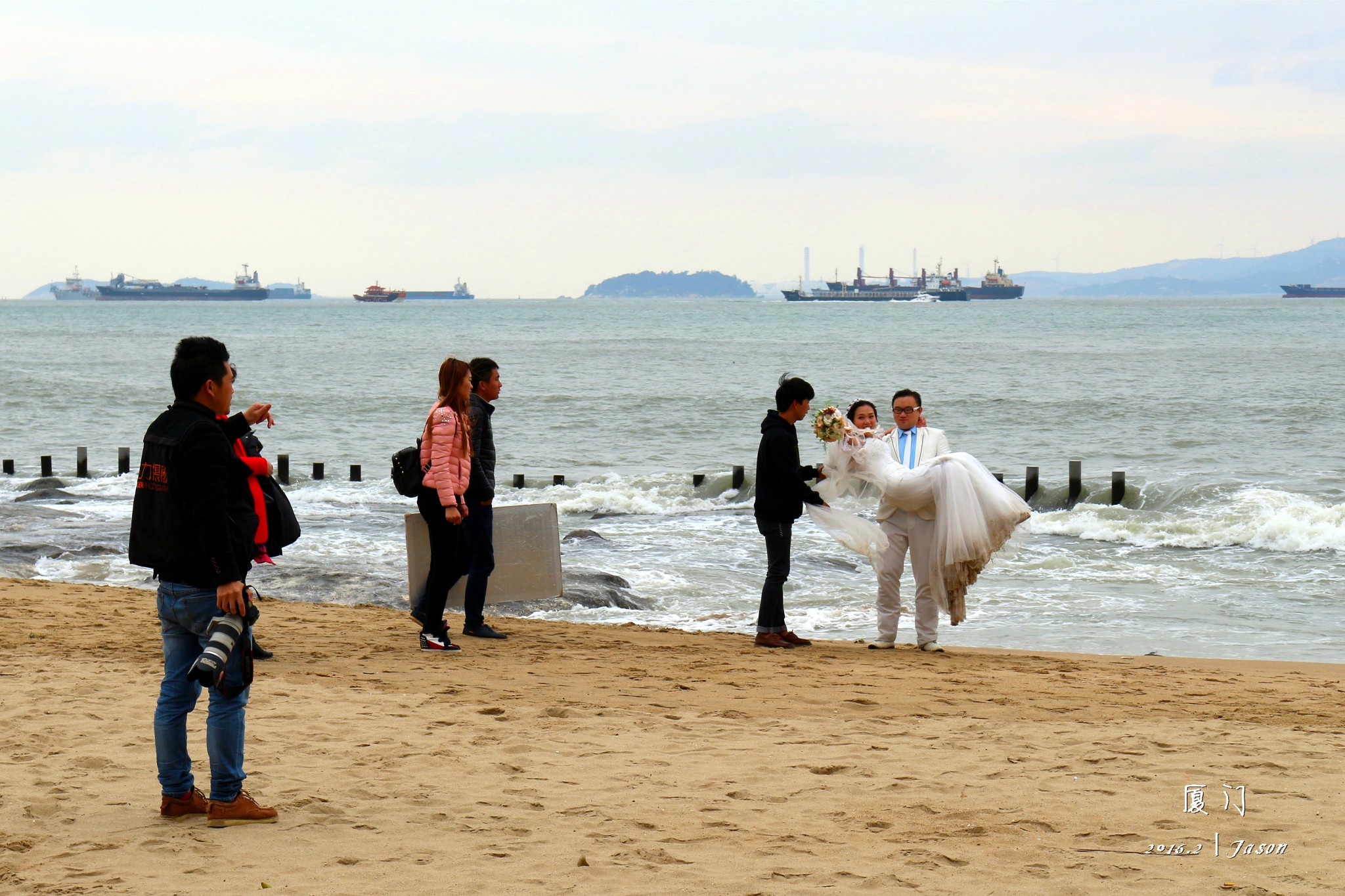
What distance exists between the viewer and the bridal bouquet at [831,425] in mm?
8070

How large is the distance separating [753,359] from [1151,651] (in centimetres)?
5195

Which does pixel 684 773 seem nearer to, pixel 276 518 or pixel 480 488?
pixel 276 518

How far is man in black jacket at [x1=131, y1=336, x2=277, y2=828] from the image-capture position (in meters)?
4.30

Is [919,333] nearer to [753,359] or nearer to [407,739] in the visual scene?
[753,359]

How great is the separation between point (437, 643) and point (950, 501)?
3.42m

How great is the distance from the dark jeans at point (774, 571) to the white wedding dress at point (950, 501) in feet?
1.69

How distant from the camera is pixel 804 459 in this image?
25.3 meters

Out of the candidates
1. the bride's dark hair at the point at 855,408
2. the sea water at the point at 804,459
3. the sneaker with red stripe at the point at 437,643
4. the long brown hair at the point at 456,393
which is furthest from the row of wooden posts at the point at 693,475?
the long brown hair at the point at 456,393

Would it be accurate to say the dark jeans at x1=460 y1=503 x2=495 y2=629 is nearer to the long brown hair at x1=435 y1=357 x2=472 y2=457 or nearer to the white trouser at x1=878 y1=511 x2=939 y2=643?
the long brown hair at x1=435 y1=357 x2=472 y2=457

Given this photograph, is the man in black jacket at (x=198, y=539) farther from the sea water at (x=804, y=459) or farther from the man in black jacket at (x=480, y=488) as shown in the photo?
the sea water at (x=804, y=459)

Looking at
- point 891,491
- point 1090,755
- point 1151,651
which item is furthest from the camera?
point 1151,651

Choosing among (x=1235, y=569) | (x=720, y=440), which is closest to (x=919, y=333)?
(x=720, y=440)

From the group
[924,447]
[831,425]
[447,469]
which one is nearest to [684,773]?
[447,469]

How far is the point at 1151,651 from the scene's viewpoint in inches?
377
